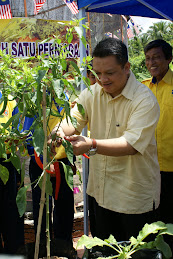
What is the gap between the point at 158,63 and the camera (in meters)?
2.97

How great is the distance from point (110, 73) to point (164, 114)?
113cm

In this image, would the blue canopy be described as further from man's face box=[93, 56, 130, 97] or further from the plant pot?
the plant pot

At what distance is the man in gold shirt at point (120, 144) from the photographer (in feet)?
5.73

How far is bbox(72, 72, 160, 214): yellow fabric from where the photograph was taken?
1.78 metres

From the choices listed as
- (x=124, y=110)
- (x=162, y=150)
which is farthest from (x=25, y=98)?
(x=162, y=150)

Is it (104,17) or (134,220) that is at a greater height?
(104,17)

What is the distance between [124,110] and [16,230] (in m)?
1.67

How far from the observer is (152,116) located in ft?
5.83

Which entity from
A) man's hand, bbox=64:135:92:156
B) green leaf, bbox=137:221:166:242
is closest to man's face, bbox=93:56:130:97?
man's hand, bbox=64:135:92:156

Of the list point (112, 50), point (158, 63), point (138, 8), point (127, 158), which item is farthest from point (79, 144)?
point (138, 8)

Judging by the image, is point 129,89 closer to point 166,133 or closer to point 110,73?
point 110,73

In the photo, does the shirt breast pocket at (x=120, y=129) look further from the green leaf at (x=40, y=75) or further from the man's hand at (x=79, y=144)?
the green leaf at (x=40, y=75)

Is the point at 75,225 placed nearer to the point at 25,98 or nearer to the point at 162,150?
the point at 162,150

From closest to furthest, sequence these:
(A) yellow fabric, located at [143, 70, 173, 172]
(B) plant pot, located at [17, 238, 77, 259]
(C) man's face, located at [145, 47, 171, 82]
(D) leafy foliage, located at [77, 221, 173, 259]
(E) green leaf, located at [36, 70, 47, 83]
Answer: (E) green leaf, located at [36, 70, 47, 83], (D) leafy foliage, located at [77, 221, 173, 259], (B) plant pot, located at [17, 238, 77, 259], (A) yellow fabric, located at [143, 70, 173, 172], (C) man's face, located at [145, 47, 171, 82]
